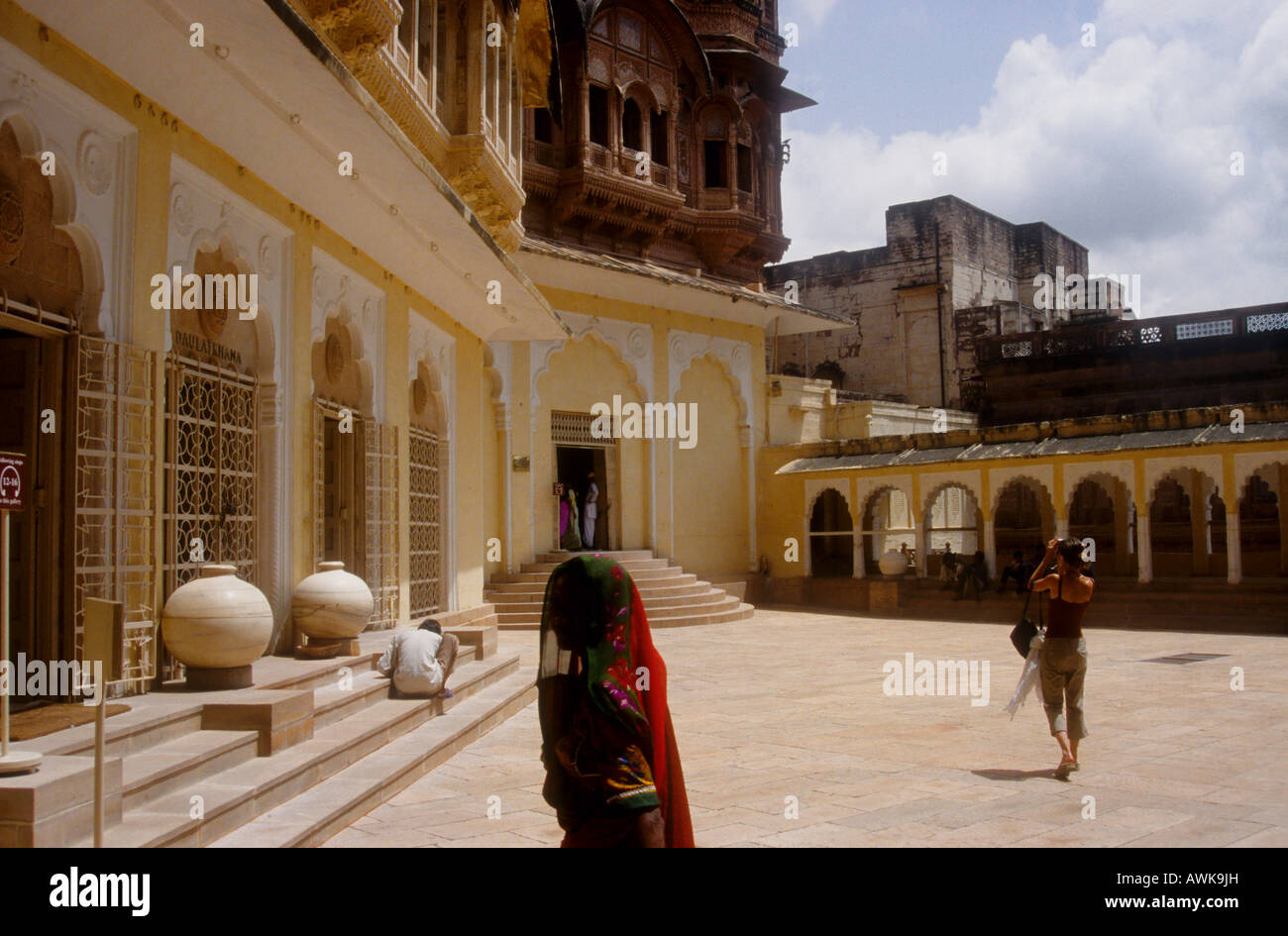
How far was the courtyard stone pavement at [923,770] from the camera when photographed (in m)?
5.44

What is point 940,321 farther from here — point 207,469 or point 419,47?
point 207,469

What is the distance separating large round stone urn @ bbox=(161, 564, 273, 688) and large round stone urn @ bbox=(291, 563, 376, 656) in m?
1.58

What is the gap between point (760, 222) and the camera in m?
23.6

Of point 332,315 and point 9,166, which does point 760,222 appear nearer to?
point 332,315

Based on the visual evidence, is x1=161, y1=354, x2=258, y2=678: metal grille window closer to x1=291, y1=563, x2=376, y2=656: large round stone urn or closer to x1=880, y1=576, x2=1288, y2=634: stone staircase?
x1=291, y1=563, x2=376, y2=656: large round stone urn

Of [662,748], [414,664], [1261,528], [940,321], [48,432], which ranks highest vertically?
[940,321]

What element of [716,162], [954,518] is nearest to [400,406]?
[716,162]

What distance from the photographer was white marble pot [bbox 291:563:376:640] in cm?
812

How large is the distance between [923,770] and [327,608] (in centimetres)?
427

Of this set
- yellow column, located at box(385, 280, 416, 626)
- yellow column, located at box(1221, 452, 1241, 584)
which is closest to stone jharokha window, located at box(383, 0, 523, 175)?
yellow column, located at box(385, 280, 416, 626)

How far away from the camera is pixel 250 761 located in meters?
5.73

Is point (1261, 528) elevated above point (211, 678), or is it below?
above

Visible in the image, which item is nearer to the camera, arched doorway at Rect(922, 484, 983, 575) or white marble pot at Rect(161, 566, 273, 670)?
white marble pot at Rect(161, 566, 273, 670)
